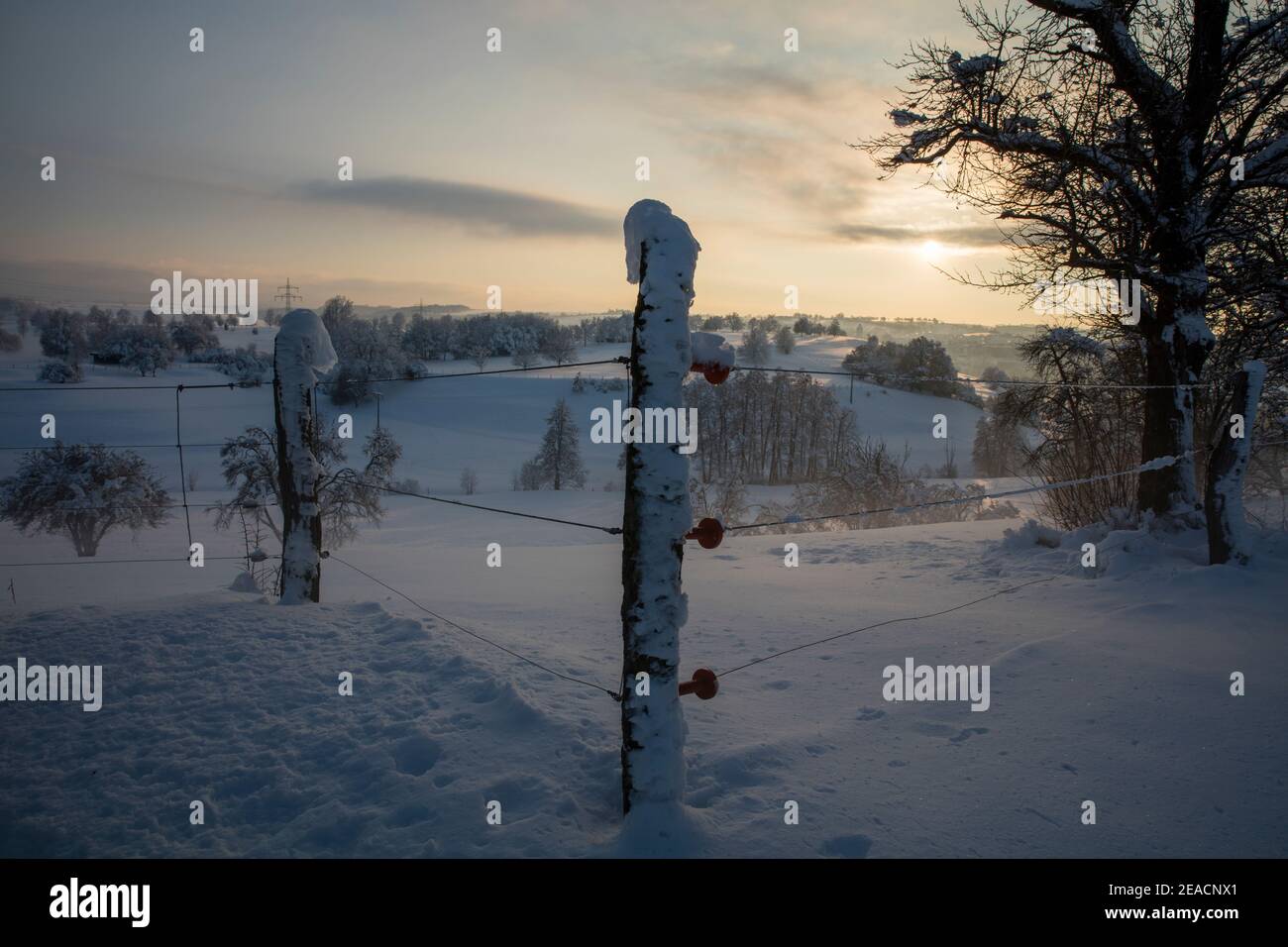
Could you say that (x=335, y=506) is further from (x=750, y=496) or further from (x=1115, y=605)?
(x=750, y=496)

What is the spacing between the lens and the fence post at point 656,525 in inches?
129

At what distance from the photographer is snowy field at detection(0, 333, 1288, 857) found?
3217mm

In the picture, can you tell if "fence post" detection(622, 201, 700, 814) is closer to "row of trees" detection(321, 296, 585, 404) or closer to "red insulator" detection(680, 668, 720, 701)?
"red insulator" detection(680, 668, 720, 701)

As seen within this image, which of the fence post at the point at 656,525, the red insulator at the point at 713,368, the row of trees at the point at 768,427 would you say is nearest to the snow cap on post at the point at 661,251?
the fence post at the point at 656,525

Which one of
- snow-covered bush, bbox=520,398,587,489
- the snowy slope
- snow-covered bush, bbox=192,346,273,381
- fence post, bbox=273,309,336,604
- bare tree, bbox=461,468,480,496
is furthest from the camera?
snow-covered bush, bbox=192,346,273,381

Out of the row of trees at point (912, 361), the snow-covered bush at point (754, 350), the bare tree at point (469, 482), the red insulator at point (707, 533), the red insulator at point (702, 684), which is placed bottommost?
the bare tree at point (469, 482)

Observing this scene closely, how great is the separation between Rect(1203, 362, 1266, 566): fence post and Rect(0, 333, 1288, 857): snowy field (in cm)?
37

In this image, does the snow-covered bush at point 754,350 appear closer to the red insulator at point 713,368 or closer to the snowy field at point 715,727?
the snowy field at point 715,727

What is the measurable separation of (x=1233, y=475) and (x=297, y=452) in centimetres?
996

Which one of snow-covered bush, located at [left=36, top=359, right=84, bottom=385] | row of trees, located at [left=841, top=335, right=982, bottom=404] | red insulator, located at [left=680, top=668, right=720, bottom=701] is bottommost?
red insulator, located at [left=680, top=668, right=720, bottom=701]

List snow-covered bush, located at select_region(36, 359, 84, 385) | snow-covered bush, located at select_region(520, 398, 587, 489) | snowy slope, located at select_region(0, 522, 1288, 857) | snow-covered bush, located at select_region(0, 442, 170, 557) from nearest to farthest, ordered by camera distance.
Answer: snowy slope, located at select_region(0, 522, 1288, 857)
snow-covered bush, located at select_region(0, 442, 170, 557)
snow-covered bush, located at select_region(520, 398, 587, 489)
snow-covered bush, located at select_region(36, 359, 84, 385)

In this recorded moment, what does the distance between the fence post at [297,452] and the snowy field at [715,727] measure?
1.80ft

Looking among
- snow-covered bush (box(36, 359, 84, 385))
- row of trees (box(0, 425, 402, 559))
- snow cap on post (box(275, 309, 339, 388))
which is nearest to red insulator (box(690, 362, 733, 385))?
snow cap on post (box(275, 309, 339, 388))
